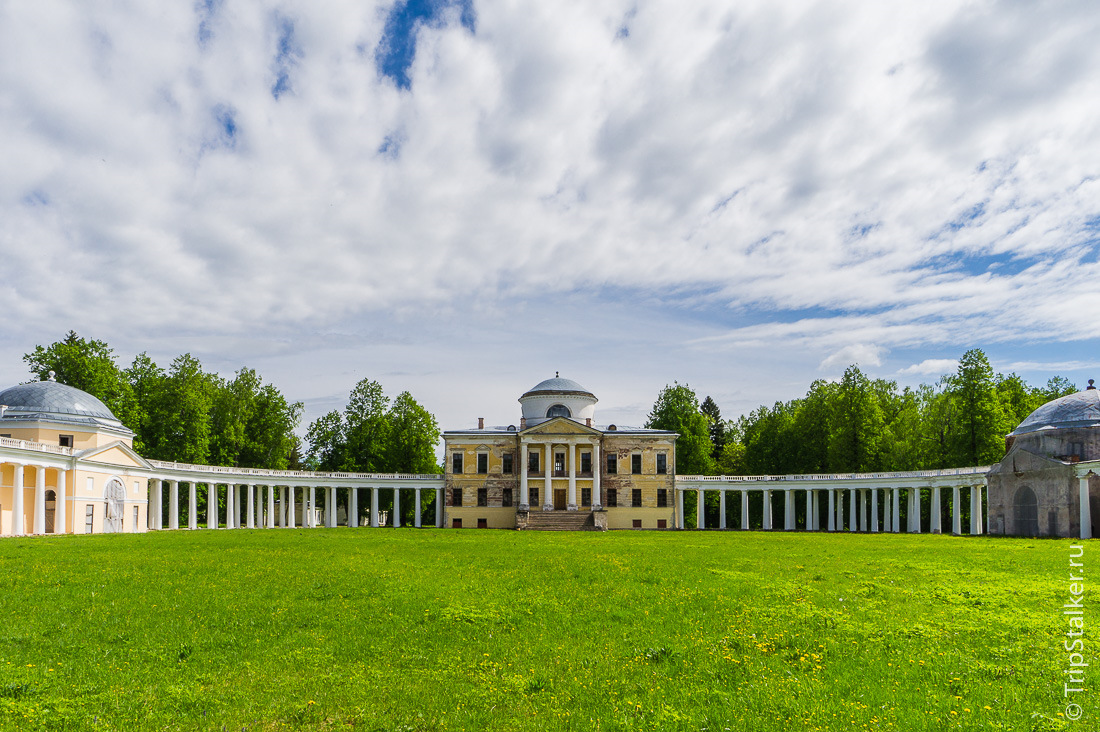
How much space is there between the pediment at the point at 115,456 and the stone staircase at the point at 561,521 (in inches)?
1094

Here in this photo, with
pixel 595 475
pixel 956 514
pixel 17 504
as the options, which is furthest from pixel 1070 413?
pixel 17 504

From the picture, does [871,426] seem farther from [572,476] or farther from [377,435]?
[377,435]

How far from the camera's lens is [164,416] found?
64.1m

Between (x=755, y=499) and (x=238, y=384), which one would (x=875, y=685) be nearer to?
(x=238, y=384)

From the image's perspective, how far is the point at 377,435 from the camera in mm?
73875

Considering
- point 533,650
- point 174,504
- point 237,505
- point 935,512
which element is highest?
point 533,650

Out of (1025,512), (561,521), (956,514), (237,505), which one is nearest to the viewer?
(1025,512)

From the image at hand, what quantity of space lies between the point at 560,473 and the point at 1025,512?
3554 centimetres

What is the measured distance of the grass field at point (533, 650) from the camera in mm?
8859

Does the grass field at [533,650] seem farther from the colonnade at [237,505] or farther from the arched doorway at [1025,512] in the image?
the colonnade at [237,505]

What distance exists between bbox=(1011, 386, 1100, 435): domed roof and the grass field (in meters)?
32.7

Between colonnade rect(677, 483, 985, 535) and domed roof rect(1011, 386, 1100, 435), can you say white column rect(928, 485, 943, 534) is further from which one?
domed roof rect(1011, 386, 1100, 435)

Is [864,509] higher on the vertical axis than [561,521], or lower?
higher

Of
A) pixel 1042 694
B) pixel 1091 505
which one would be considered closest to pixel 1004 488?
pixel 1091 505
